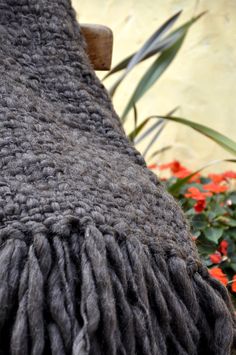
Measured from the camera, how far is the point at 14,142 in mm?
749

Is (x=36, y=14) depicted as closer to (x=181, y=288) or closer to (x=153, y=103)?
(x=181, y=288)

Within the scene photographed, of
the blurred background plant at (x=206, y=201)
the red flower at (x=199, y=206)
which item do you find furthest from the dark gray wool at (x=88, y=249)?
the red flower at (x=199, y=206)

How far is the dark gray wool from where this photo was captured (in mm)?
585

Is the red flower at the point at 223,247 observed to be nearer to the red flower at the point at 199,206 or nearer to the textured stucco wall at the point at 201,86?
the red flower at the point at 199,206

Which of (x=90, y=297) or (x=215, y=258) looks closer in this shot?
(x=90, y=297)

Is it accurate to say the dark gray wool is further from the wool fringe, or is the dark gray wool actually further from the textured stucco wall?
the textured stucco wall

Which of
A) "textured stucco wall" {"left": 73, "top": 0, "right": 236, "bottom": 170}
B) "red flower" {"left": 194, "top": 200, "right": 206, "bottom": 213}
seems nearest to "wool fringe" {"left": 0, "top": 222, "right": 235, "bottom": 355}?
"red flower" {"left": 194, "top": 200, "right": 206, "bottom": 213}

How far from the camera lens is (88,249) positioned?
0.62 metres

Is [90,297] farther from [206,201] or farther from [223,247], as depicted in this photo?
[206,201]

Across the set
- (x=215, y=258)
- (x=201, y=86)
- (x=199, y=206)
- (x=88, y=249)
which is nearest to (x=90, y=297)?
(x=88, y=249)

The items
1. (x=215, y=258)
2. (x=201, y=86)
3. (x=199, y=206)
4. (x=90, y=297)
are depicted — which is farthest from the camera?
(x=201, y=86)

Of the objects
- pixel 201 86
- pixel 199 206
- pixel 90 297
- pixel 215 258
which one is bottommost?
pixel 90 297

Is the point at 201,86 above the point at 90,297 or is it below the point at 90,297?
above

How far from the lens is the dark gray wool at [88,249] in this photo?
A: 1.92ft
